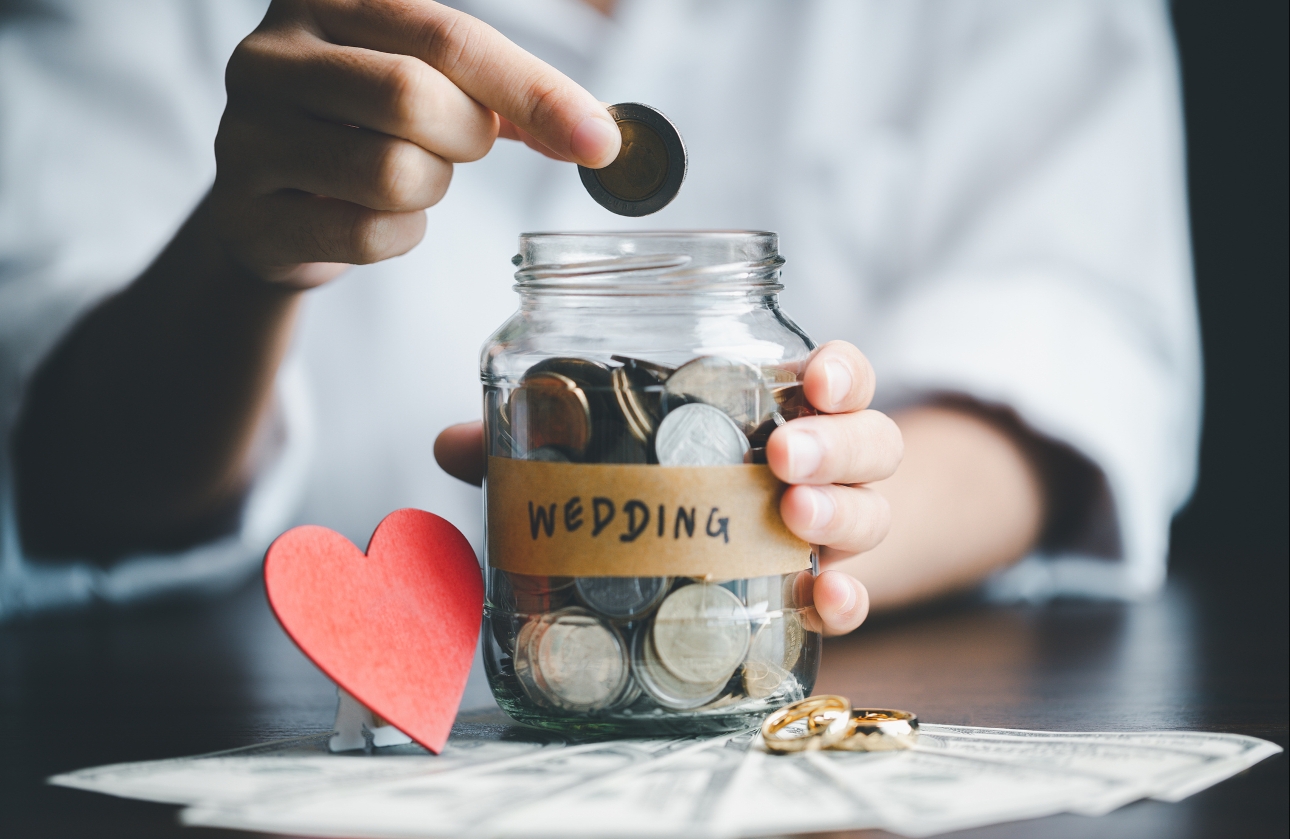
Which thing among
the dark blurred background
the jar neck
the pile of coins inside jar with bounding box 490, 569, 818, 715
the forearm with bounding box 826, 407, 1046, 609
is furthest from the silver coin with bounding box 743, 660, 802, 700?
the dark blurred background

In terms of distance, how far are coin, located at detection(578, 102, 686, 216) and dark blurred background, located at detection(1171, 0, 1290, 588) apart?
5.03 ft

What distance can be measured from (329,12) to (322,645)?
0.46 m

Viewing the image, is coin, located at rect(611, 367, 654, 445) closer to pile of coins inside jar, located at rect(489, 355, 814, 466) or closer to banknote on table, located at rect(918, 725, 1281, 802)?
pile of coins inside jar, located at rect(489, 355, 814, 466)

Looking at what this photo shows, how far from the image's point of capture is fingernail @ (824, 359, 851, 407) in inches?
27.1

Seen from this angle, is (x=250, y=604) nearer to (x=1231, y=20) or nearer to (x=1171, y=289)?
(x=1171, y=289)

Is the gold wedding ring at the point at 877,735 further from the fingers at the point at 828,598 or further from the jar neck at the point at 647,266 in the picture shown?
the jar neck at the point at 647,266

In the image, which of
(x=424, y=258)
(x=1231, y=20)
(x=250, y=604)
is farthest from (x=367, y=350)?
(x=1231, y=20)

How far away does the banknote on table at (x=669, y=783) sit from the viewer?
489 mm

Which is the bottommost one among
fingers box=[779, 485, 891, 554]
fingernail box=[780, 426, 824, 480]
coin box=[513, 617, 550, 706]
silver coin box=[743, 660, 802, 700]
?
silver coin box=[743, 660, 802, 700]

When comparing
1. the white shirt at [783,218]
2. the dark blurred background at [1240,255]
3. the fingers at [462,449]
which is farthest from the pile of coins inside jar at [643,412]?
the dark blurred background at [1240,255]

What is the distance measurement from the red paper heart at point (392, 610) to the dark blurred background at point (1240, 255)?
1.59 metres

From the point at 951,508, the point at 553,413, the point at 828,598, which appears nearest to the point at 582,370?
the point at 553,413

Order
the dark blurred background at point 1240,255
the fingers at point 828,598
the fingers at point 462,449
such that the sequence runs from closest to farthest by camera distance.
Answer: the fingers at point 828,598, the fingers at point 462,449, the dark blurred background at point 1240,255

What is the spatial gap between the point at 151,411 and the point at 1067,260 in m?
1.36
